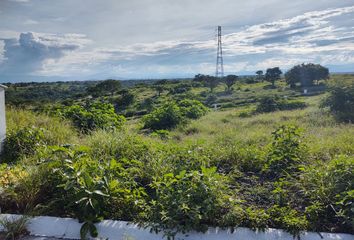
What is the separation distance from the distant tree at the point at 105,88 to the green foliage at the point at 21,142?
33.0 m

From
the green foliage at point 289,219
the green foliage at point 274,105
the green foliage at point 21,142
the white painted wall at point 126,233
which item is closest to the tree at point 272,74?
the green foliage at point 274,105

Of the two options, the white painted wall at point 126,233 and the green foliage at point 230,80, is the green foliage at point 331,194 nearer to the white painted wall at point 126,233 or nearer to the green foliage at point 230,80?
the white painted wall at point 126,233

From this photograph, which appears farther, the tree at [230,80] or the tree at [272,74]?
the tree at [272,74]

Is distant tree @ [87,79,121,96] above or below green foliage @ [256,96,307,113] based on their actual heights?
above

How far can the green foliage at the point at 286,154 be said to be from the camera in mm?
3719

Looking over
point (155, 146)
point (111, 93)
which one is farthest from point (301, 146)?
point (111, 93)

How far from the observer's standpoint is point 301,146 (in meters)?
4.00

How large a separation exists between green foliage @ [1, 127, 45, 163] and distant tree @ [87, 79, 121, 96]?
108 ft

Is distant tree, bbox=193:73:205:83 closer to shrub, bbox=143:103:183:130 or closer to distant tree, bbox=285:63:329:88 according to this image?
distant tree, bbox=285:63:329:88

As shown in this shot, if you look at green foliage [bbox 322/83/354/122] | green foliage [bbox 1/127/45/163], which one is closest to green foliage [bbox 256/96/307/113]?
green foliage [bbox 322/83/354/122]

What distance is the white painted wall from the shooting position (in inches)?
98.9

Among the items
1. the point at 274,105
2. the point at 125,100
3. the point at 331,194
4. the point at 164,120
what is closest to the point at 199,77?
the point at 125,100

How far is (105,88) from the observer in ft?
135

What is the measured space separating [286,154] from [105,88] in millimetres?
39272
